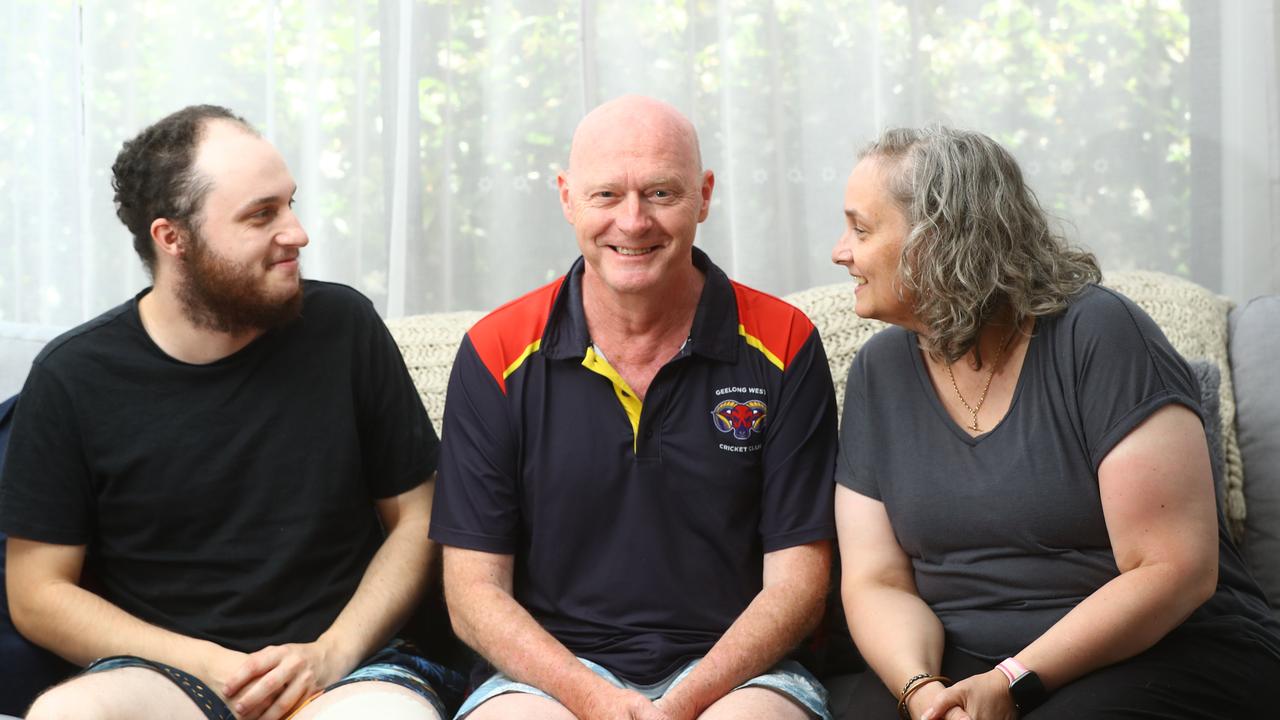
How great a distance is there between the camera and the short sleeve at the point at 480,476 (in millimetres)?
1883

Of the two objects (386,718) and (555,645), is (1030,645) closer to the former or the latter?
(555,645)

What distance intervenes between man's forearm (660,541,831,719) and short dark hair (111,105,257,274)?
3.44 feet

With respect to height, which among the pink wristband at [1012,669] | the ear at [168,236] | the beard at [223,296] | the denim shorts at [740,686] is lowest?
the denim shorts at [740,686]

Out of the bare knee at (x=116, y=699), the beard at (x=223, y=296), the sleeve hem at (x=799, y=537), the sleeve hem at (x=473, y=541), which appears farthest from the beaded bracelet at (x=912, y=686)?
the beard at (x=223, y=296)

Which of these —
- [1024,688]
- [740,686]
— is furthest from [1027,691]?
[740,686]

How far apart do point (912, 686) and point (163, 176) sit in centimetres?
138

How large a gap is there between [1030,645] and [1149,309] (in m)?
0.82

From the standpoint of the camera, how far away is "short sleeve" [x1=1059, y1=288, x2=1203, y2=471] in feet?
5.37

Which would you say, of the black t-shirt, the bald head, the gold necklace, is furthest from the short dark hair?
the gold necklace

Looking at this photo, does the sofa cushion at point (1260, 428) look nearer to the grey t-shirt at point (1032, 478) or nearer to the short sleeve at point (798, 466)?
the grey t-shirt at point (1032, 478)

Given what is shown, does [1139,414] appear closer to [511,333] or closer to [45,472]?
[511,333]

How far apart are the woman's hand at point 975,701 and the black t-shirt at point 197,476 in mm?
961

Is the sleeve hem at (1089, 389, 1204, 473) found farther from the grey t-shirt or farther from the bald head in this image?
the bald head

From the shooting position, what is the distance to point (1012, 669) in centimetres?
162
